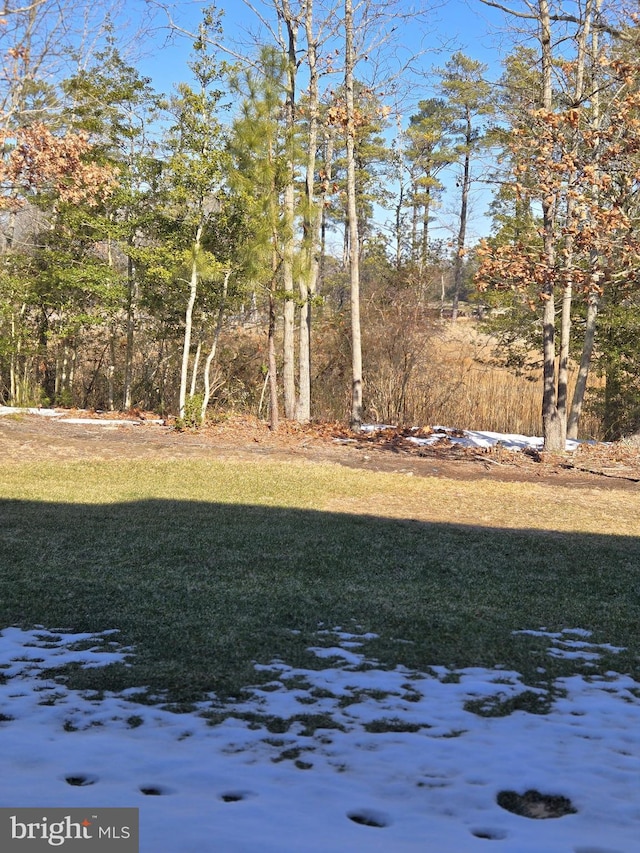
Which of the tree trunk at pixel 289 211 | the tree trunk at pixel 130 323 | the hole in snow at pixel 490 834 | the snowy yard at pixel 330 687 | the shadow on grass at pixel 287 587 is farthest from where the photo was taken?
the tree trunk at pixel 130 323

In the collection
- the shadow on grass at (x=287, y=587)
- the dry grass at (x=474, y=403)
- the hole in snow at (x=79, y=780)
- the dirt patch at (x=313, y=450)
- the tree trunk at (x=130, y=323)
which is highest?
the tree trunk at (x=130, y=323)

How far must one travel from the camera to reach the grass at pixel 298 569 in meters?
3.94

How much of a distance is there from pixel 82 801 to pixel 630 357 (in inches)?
612

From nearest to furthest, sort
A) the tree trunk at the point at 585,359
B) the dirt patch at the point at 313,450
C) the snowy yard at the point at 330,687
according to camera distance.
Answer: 1. the snowy yard at the point at 330,687
2. the dirt patch at the point at 313,450
3. the tree trunk at the point at 585,359

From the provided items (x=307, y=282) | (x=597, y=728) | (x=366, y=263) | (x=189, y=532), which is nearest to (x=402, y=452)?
(x=307, y=282)

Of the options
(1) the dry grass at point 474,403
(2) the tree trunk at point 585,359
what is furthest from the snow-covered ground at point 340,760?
(1) the dry grass at point 474,403

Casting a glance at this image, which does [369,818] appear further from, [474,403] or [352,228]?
[474,403]

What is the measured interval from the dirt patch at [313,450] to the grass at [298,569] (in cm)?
112

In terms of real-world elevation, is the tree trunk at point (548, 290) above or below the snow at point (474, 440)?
above

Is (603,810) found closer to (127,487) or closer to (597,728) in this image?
(597,728)

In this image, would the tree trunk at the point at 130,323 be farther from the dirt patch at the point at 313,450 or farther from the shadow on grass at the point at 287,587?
the shadow on grass at the point at 287,587

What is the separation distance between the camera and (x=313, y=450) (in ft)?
40.0

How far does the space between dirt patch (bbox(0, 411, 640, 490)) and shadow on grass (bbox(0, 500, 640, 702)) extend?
332 centimetres

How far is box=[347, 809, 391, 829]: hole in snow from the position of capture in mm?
2215
